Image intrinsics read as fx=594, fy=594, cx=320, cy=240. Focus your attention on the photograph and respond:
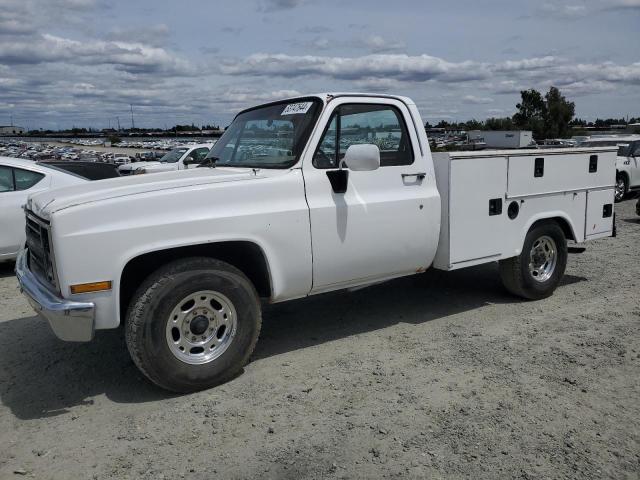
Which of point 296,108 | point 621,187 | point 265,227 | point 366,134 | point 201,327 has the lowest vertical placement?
point 621,187

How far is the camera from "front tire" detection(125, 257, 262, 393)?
393 cm

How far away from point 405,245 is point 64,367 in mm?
2955

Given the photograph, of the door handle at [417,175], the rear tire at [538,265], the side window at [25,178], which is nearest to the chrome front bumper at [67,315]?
the door handle at [417,175]

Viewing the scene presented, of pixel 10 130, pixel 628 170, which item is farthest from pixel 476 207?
pixel 10 130

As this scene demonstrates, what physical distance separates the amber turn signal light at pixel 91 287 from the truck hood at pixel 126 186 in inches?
19.1

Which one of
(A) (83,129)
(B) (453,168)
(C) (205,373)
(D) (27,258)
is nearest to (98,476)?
(C) (205,373)

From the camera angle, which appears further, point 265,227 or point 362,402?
point 265,227

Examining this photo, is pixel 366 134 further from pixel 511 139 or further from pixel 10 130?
pixel 10 130

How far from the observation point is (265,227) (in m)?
4.29

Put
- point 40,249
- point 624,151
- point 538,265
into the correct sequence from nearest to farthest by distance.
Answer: point 40,249 < point 538,265 < point 624,151

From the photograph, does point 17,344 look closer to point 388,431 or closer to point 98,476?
point 98,476

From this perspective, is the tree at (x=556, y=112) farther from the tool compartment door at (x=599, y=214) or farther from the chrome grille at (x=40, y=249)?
the chrome grille at (x=40, y=249)

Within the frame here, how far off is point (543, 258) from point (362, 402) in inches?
128

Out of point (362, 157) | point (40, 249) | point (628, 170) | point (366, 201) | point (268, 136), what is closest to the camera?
point (40, 249)
